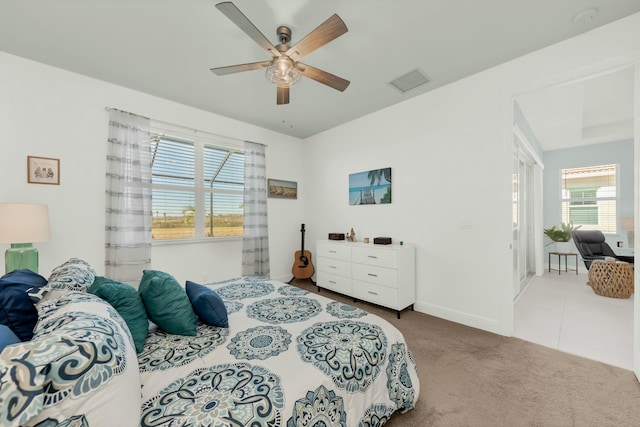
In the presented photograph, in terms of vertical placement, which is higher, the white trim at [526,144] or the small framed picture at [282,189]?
the white trim at [526,144]

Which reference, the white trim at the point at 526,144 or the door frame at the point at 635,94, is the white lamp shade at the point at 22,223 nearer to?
the door frame at the point at 635,94

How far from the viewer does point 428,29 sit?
207 centimetres

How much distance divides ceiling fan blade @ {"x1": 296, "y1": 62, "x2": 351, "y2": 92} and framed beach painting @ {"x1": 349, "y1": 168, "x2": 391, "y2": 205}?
168cm

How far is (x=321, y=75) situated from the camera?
2.07m

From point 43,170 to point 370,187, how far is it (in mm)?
3739

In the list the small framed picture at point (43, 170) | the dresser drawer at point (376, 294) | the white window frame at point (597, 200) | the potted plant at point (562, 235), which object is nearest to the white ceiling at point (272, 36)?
the small framed picture at point (43, 170)

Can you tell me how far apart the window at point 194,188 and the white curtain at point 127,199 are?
22 cm

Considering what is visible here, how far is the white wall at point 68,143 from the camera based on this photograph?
2.41 m

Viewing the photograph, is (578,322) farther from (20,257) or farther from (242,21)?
(20,257)

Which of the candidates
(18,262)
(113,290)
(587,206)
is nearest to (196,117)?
(18,262)

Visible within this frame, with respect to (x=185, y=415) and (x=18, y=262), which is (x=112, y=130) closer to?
(x=18, y=262)

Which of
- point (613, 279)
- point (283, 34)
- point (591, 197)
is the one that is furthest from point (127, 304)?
point (591, 197)

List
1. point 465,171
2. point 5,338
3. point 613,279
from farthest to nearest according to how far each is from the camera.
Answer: point 613,279, point 465,171, point 5,338

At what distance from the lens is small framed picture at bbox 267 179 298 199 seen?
4.42 meters
